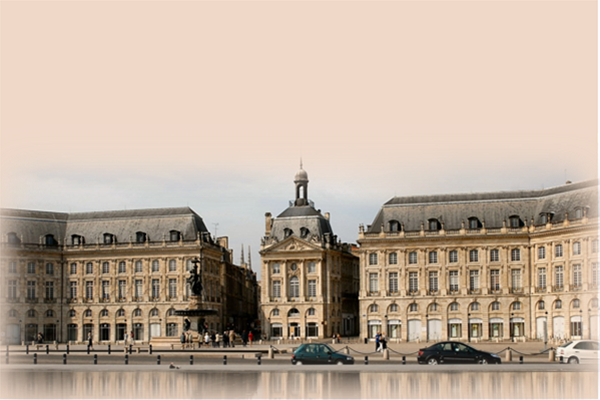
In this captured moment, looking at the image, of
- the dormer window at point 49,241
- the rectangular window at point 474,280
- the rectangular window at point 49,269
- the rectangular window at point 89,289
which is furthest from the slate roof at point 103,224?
the rectangular window at point 474,280

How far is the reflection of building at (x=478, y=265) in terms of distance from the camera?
89.1m

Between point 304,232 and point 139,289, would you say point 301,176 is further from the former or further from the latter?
point 139,289

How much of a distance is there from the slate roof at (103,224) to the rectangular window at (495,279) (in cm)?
3149

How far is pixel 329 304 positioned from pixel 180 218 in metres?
18.7

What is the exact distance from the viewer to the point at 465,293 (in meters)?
93.8

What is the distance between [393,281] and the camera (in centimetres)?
9700

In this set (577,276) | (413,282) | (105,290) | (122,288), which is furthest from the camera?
(105,290)

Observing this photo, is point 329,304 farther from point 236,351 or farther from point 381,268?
point 236,351

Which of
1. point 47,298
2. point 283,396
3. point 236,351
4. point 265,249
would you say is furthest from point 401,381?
point 47,298

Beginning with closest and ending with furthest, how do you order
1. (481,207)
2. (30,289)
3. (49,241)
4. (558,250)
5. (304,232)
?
1. (558,250)
2. (481,207)
3. (30,289)
4. (304,232)
5. (49,241)

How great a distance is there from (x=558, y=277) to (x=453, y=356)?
44241 millimetres

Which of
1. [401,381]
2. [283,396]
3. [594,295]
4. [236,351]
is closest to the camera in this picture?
[283,396]

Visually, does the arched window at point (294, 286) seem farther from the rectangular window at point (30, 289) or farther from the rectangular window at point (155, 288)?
the rectangular window at point (30, 289)

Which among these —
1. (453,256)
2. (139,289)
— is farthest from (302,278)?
(139,289)
